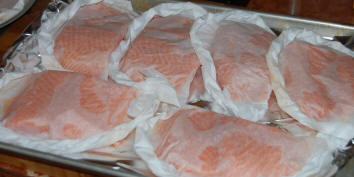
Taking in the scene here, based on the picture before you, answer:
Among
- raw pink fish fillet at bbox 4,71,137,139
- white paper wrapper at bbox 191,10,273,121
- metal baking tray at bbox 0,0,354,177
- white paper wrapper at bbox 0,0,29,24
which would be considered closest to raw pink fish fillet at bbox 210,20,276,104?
white paper wrapper at bbox 191,10,273,121

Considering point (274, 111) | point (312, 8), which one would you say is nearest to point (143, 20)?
point (274, 111)

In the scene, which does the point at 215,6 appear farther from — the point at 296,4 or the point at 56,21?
the point at 56,21

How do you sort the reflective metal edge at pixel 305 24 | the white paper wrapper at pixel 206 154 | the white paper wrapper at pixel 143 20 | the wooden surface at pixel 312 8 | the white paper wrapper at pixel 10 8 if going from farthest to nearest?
the wooden surface at pixel 312 8 → the white paper wrapper at pixel 10 8 → the reflective metal edge at pixel 305 24 → the white paper wrapper at pixel 143 20 → the white paper wrapper at pixel 206 154

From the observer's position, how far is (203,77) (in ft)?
4.69

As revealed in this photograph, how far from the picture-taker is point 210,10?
172 cm

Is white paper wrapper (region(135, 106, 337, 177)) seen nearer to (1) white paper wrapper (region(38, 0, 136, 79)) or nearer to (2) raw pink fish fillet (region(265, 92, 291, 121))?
(2) raw pink fish fillet (region(265, 92, 291, 121))

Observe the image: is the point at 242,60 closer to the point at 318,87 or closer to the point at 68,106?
the point at 318,87

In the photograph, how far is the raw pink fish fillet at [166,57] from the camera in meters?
1.41

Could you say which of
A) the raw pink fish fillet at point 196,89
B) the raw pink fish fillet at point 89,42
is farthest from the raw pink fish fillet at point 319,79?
the raw pink fish fillet at point 89,42

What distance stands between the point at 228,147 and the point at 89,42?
0.76 metres

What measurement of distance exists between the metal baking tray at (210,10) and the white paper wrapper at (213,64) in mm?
71

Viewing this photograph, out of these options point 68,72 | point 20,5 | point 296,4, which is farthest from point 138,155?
point 296,4

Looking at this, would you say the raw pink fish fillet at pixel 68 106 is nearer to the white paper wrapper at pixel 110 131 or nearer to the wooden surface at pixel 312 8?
the white paper wrapper at pixel 110 131

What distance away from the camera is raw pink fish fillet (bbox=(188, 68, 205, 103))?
1.43 metres
